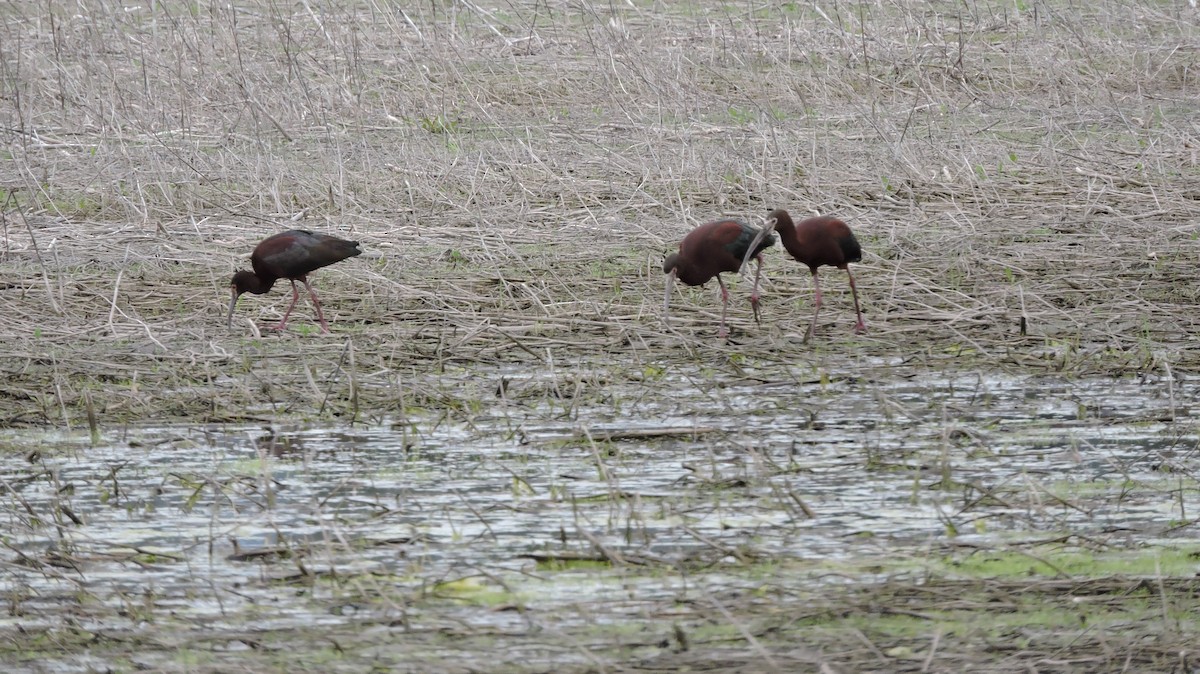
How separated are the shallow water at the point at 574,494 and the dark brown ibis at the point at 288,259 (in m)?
1.58

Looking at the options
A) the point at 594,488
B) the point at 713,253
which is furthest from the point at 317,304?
the point at 594,488

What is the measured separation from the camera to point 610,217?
1013 cm

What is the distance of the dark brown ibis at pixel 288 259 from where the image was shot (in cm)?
830

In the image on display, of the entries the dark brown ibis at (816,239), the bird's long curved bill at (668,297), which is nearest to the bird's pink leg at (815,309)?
the dark brown ibis at (816,239)

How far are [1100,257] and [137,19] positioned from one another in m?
8.59

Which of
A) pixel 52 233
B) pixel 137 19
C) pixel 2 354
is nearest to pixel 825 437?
pixel 2 354

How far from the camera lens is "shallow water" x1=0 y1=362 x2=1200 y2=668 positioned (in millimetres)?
4559

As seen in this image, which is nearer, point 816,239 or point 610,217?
point 816,239

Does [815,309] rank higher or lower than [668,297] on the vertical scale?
lower

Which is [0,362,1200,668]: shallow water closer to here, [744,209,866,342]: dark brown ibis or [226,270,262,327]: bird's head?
[744,209,866,342]: dark brown ibis

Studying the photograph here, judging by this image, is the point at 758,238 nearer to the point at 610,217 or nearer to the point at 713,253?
the point at 713,253

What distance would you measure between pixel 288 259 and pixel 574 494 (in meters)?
3.31

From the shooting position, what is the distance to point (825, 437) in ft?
20.0

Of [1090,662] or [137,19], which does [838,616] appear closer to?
[1090,662]
